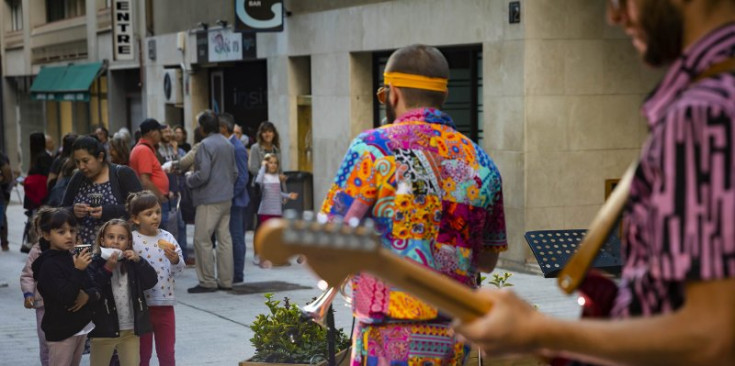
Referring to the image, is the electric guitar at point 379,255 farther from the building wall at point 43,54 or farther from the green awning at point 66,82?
the green awning at point 66,82

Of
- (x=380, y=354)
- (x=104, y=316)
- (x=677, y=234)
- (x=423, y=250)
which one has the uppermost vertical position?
(x=677, y=234)

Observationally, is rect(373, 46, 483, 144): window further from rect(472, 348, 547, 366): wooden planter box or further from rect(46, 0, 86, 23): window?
rect(46, 0, 86, 23): window

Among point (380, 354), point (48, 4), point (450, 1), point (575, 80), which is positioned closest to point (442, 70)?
point (380, 354)

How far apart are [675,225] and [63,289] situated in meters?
5.36

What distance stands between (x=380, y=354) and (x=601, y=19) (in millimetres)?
10160

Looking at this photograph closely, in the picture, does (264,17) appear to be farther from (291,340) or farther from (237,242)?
(291,340)

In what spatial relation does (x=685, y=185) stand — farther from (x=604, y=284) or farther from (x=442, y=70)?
(x=442, y=70)

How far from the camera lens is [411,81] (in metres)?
4.24

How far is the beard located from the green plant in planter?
5.04 m

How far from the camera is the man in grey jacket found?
12.4m

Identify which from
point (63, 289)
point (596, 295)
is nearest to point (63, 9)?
point (63, 289)

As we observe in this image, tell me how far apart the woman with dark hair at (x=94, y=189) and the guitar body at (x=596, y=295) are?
6706 mm

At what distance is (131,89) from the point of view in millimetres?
31750

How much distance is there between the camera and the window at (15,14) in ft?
147
